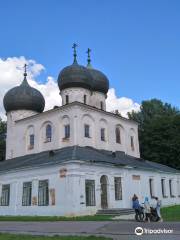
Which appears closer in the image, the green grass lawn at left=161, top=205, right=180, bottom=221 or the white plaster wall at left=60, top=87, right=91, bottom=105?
the green grass lawn at left=161, top=205, right=180, bottom=221

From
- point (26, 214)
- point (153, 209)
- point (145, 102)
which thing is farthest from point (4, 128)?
point (153, 209)

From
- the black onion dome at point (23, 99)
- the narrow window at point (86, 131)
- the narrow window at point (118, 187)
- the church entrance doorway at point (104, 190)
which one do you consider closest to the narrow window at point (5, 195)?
the church entrance doorway at point (104, 190)

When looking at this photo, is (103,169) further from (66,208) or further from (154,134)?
(154,134)

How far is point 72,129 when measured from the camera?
32.6 meters

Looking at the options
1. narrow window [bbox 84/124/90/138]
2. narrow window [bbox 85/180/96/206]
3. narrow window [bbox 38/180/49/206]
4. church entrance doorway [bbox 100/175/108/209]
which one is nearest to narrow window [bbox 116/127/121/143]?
narrow window [bbox 84/124/90/138]

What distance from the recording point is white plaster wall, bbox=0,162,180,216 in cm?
2422

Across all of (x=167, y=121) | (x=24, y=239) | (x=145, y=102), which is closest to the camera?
(x=24, y=239)

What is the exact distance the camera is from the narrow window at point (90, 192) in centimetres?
2522

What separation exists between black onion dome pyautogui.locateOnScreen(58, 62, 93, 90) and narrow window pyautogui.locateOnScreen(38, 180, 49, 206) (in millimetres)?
14160

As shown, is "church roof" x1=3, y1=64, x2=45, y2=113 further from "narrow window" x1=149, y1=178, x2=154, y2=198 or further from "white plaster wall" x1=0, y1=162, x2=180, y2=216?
"narrow window" x1=149, y1=178, x2=154, y2=198

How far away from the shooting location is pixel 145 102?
60125 millimetres

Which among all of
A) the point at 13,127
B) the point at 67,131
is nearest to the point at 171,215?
the point at 67,131

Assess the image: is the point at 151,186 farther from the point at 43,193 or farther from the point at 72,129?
the point at 43,193

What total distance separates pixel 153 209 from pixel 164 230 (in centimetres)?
518
